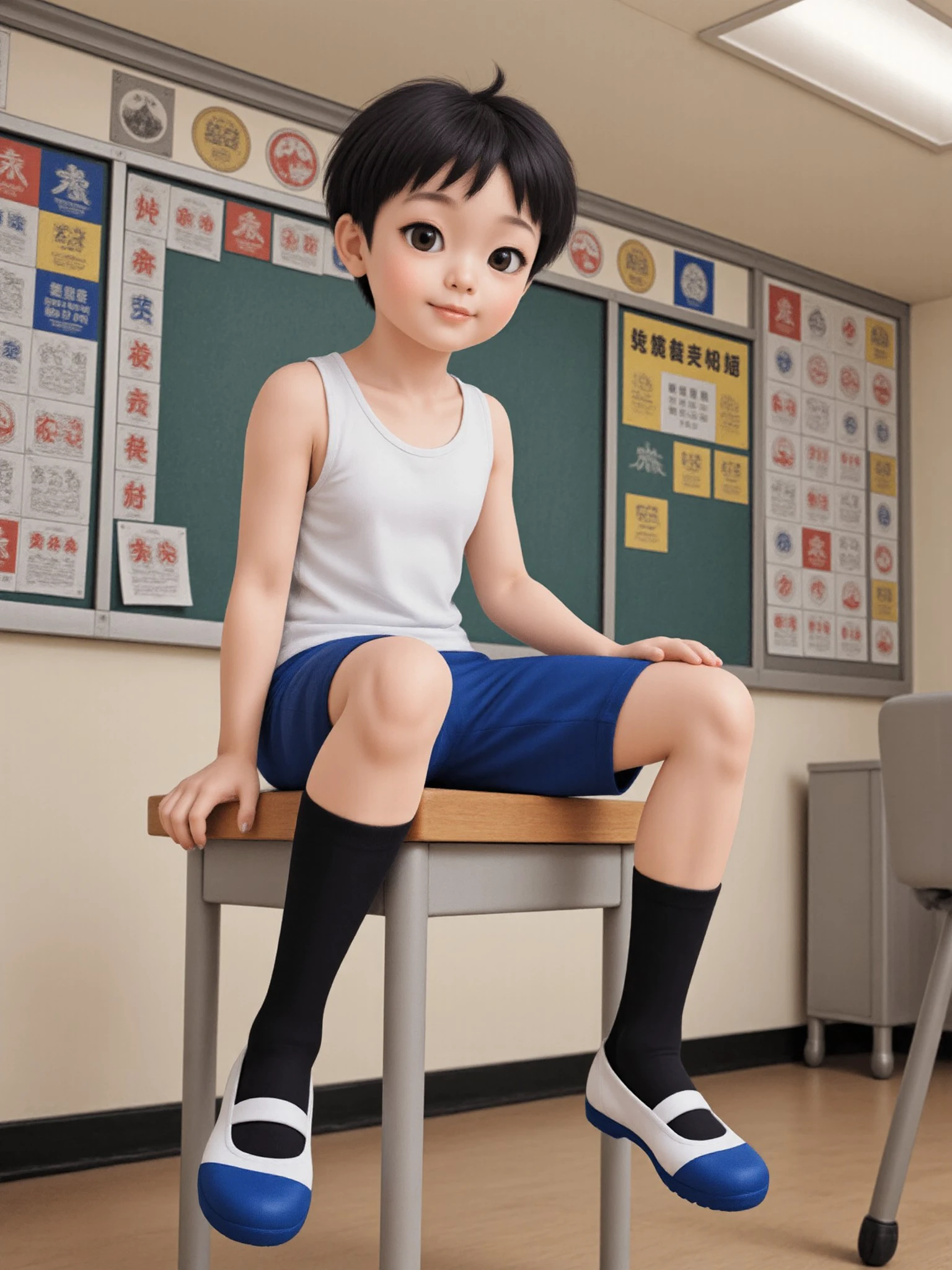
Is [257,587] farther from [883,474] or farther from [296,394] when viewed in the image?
[883,474]

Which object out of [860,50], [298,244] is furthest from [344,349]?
[860,50]

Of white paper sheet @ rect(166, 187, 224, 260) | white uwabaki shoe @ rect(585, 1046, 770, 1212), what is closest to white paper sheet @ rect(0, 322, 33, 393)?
white paper sheet @ rect(166, 187, 224, 260)

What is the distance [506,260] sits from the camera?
1.28m

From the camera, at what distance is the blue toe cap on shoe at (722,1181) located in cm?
107

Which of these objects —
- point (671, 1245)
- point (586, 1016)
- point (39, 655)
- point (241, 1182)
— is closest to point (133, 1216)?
point (671, 1245)

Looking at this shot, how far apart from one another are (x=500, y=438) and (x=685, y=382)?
2074 millimetres

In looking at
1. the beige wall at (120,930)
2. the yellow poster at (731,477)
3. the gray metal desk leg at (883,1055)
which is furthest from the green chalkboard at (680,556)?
the gray metal desk leg at (883,1055)

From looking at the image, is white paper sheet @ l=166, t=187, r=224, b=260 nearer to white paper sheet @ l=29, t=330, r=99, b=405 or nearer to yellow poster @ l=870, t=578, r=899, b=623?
white paper sheet @ l=29, t=330, r=99, b=405

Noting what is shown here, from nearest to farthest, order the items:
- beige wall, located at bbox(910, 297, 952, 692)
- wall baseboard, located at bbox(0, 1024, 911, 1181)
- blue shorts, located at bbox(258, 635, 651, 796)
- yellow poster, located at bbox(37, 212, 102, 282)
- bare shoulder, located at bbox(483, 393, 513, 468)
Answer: blue shorts, located at bbox(258, 635, 651, 796) → bare shoulder, located at bbox(483, 393, 513, 468) → wall baseboard, located at bbox(0, 1024, 911, 1181) → yellow poster, located at bbox(37, 212, 102, 282) → beige wall, located at bbox(910, 297, 952, 692)

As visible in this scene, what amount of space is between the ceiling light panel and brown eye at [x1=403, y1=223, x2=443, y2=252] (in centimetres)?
152

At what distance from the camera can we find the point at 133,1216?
2.00 metres

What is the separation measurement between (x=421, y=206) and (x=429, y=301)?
0.28ft

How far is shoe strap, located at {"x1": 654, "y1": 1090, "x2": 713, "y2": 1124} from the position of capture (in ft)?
3.64

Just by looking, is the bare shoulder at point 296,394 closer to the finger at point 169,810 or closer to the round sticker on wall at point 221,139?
the finger at point 169,810
